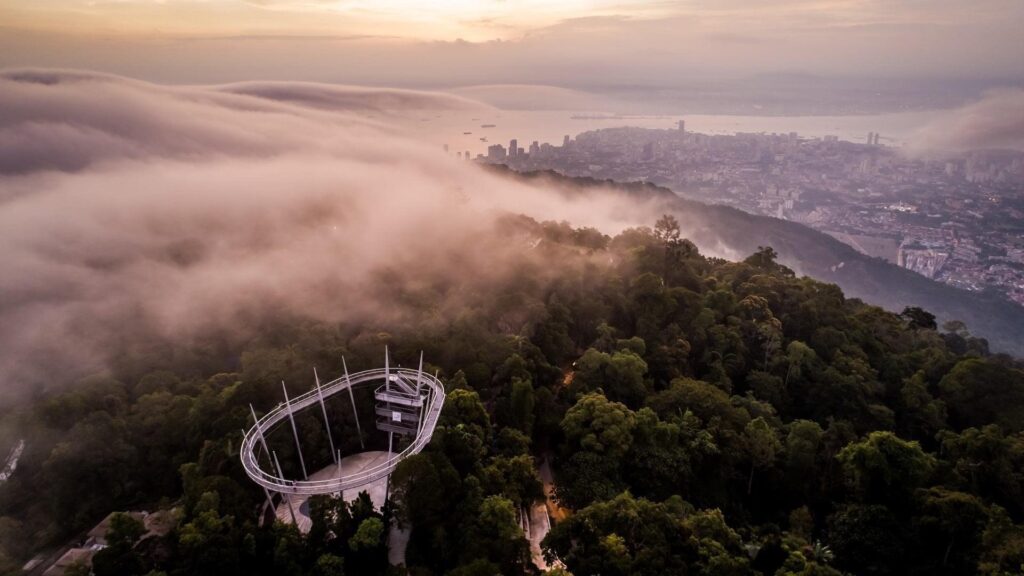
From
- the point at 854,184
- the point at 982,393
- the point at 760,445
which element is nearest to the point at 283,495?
the point at 760,445

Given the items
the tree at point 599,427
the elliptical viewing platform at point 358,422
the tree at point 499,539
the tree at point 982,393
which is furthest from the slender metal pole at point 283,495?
the tree at point 982,393

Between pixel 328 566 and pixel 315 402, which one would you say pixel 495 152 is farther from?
pixel 328 566

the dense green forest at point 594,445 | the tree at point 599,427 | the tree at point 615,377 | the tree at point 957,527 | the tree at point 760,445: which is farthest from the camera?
the tree at point 615,377

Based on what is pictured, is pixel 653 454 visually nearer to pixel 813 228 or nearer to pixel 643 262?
pixel 643 262

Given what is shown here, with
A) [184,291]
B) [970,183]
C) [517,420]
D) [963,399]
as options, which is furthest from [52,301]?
[970,183]

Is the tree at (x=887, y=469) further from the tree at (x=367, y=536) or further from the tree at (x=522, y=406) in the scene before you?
the tree at (x=367, y=536)
